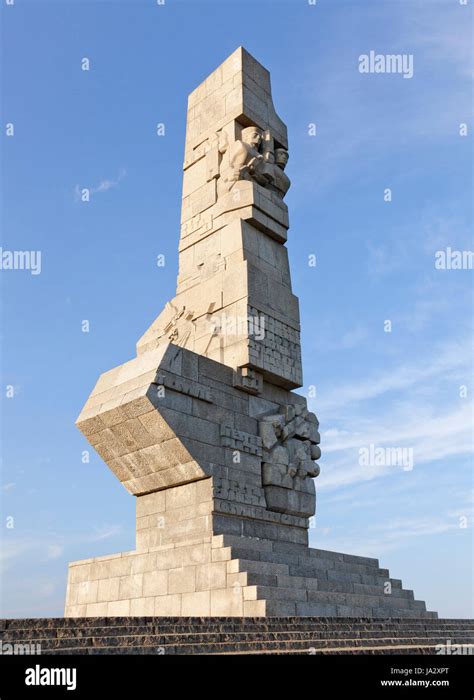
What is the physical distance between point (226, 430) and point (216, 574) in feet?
9.04

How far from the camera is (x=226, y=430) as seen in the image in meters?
12.2

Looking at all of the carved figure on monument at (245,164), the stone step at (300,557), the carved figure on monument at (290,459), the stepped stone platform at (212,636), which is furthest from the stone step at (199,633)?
the carved figure on monument at (245,164)

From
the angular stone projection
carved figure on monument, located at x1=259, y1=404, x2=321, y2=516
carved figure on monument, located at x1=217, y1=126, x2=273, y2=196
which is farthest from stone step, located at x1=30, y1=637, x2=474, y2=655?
carved figure on monument, located at x1=217, y1=126, x2=273, y2=196

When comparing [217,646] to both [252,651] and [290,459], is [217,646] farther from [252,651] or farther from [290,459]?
[290,459]

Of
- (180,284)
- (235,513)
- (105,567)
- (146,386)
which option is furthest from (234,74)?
(105,567)

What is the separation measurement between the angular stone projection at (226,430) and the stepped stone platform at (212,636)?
114 cm

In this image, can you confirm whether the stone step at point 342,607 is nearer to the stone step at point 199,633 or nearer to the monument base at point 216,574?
the monument base at point 216,574

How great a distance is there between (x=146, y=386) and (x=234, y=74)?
27.1ft

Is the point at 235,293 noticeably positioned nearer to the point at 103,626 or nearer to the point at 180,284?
the point at 180,284

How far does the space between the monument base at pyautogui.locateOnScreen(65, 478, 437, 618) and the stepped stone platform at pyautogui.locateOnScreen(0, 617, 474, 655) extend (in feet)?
3.50

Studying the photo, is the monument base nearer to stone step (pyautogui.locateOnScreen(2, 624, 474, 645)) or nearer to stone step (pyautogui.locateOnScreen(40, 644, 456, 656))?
stone step (pyautogui.locateOnScreen(2, 624, 474, 645))

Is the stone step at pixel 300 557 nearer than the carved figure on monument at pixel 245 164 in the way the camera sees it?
Yes

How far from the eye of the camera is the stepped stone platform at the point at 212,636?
618 cm

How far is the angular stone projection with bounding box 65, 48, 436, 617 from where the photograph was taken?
424 inches
